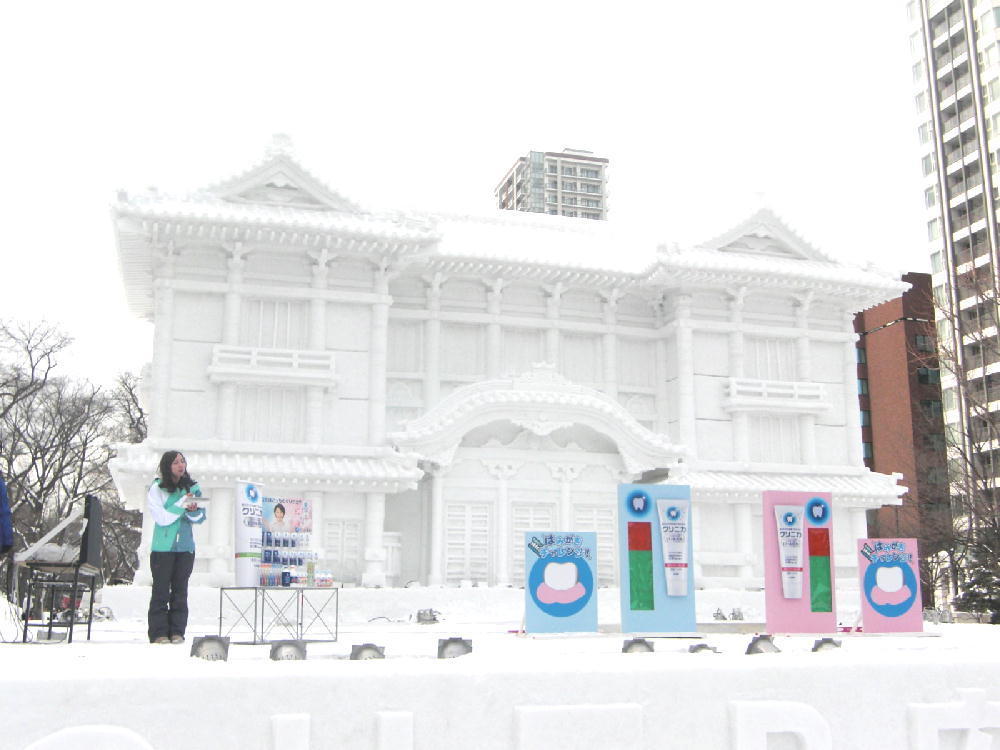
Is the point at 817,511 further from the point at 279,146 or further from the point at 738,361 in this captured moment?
the point at 279,146

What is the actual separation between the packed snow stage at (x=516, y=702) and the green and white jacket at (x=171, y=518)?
9.22 ft

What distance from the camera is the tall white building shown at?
5500cm

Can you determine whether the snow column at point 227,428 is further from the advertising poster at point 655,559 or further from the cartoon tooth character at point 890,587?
the cartoon tooth character at point 890,587

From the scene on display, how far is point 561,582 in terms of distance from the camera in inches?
431

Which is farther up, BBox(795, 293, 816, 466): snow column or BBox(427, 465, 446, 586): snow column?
BBox(795, 293, 816, 466): snow column

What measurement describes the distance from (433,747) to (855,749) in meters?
2.46

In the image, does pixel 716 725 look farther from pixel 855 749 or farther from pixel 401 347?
pixel 401 347

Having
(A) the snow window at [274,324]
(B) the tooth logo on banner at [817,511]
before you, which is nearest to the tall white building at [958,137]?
(A) the snow window at [274,324]

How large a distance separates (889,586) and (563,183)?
85506 millimetres

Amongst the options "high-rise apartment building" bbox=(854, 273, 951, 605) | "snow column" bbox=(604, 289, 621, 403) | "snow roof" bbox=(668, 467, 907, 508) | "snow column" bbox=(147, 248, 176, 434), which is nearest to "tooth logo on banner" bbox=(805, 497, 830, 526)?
"snow roof" bbox=(668, 467, 907, 508)

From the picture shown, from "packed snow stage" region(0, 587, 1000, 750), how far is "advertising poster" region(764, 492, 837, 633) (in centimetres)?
506

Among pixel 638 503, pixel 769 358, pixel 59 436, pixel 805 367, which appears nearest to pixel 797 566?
pixel 638 503

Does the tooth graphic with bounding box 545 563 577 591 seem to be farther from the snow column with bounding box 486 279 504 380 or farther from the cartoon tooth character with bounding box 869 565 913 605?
the snow column with bounding box 486 279 504 380

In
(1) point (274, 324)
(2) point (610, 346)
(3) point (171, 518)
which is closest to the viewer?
(3) point (171, 518)
